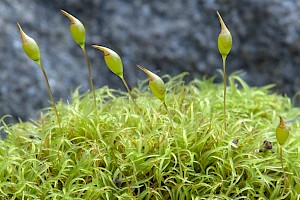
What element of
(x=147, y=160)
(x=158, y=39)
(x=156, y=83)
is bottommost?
(x=158, y=39)

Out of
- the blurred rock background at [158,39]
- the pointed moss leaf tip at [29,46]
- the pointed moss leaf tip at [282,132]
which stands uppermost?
the pointed moss leaf tip at [29,46]

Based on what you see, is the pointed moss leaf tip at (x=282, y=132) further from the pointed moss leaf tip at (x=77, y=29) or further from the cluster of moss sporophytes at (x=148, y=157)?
the pointed moss leaf tip at (x=77, y=29)

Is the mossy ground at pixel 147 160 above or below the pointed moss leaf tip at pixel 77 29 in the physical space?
below

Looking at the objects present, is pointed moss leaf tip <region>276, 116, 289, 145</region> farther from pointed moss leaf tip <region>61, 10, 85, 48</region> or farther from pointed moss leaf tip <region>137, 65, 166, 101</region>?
pointed moss leaf tip <region>61, 10, 85, 48</region>

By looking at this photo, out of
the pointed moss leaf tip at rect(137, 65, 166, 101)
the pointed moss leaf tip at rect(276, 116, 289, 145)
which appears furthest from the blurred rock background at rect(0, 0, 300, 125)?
the pointed moss leaf tip at rect(276, 116, 289, 145)

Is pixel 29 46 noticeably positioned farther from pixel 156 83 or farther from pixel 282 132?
pixel 282 132

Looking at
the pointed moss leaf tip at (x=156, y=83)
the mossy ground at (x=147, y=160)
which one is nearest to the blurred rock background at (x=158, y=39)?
the mossy ground at (x=147, y=160)

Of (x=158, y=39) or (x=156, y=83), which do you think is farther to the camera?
(x=158, y=39)

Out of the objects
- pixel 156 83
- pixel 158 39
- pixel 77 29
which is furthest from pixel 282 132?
pixel 158 39
